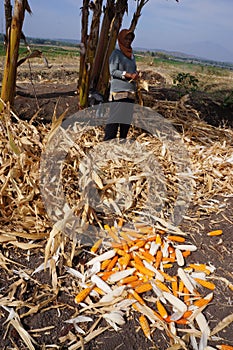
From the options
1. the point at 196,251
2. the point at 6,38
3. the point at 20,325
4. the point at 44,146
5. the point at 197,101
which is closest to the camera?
the point at 20,325

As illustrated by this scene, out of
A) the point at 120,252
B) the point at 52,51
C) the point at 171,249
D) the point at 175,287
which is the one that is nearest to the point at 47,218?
the point at 120,252

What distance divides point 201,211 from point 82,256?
1.22 meters

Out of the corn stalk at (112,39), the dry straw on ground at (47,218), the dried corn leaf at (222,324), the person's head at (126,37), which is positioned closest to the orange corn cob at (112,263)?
the dry straw on ground at (47,218)

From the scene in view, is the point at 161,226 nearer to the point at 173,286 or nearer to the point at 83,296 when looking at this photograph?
the point at 173,286

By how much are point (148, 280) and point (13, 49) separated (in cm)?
267

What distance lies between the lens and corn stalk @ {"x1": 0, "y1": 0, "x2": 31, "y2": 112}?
363 cm

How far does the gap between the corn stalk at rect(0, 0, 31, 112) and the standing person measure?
97cm

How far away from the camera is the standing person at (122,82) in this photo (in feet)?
12.0

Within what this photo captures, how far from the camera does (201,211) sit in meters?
3.30

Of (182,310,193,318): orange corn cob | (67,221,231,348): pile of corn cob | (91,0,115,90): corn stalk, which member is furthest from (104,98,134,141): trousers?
(182,310,193,318): orange corn cob

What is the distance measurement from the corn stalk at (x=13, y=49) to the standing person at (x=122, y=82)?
0.97 metres

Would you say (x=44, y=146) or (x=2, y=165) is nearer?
(x=2, y=165)

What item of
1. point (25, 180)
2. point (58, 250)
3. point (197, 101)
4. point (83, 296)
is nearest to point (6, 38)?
point (25, 180)

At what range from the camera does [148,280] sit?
8.16 feet
